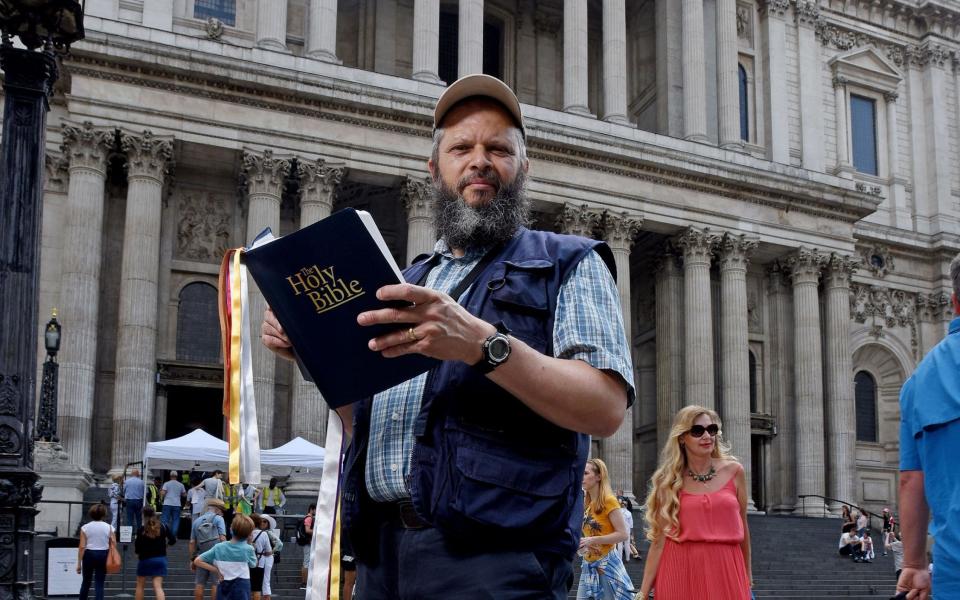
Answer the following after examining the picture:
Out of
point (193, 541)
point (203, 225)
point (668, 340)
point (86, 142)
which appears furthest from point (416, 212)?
point (193, 541)

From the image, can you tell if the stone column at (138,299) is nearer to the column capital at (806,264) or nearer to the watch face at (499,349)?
the column capital at (806,264)

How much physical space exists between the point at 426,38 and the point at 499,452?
31881mm

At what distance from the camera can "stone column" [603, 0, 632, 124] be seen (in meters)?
35.7

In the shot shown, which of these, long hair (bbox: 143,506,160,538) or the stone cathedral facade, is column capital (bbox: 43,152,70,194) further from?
long hair (bbox: 143,506,160,538)

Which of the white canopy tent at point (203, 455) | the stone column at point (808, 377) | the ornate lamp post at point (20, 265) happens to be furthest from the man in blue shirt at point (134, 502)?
the stone column at point (808, 377)

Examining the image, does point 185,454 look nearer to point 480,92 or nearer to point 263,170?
point 263,170

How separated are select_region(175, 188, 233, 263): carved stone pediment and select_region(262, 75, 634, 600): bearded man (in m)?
28.9

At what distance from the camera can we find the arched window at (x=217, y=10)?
111 feet

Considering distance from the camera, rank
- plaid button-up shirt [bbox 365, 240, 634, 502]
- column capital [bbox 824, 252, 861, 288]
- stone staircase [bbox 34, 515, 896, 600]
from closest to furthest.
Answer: plaid button-up shirt [bbox 365, 240, 634, 502], stone staircase [bbox 34, 515, 896, 600], column capital [bbox 824, 252, 861, 288]

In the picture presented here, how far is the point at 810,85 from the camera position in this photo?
136 feet

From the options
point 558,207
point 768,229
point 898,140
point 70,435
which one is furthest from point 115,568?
point 898,140

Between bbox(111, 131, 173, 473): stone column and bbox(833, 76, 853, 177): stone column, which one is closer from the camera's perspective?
bbox(111, 131, 173, 473): stone column

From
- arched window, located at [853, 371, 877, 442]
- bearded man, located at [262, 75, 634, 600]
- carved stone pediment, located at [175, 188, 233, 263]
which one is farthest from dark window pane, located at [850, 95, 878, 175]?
bearded man, located at [262, 75, 634, 600]

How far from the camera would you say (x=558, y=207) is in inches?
1326
